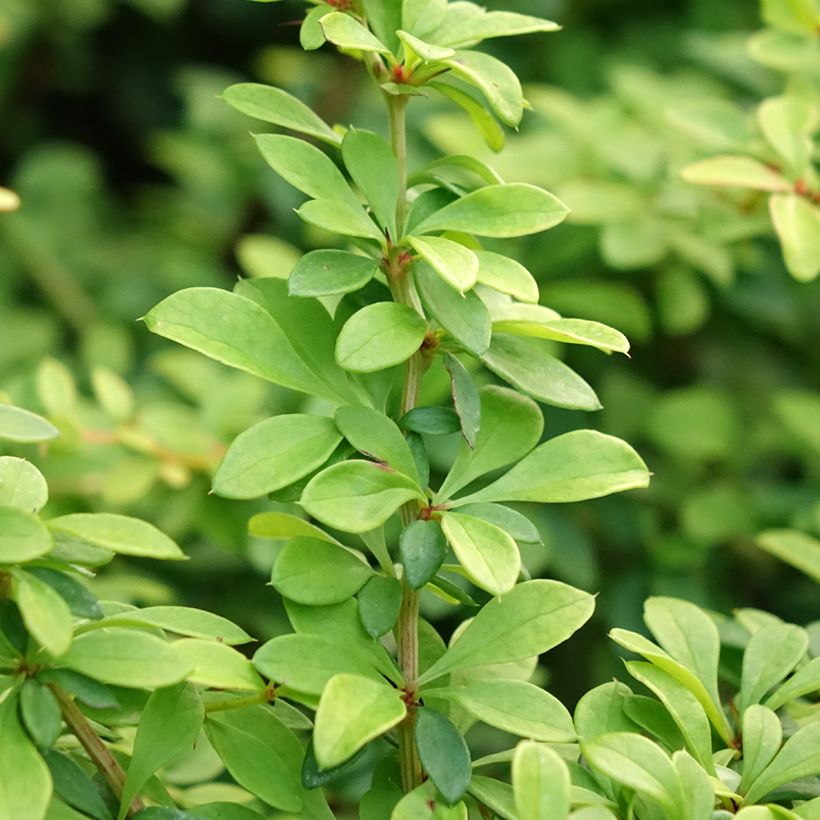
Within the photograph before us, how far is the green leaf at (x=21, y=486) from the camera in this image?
1.98ft

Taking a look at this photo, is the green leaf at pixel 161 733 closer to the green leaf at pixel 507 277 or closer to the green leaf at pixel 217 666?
the green leaf at pixel 217 666

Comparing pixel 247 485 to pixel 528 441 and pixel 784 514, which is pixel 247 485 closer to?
pixel 528 441

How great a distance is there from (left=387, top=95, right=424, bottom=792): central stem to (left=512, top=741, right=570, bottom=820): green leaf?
121 millimetres

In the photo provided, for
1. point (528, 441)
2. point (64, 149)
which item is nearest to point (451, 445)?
point (528, 441)

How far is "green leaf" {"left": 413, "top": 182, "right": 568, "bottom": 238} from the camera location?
640 mm

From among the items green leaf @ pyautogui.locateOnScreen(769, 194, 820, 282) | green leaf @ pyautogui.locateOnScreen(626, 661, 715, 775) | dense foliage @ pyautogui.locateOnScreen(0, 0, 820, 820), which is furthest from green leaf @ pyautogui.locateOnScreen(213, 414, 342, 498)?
green leaf @ pyautogui.locateOnScreen(769, 194, 820, 282)

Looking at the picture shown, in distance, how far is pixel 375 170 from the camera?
66 centimetres

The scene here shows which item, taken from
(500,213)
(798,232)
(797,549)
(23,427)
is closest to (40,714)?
(23,427)

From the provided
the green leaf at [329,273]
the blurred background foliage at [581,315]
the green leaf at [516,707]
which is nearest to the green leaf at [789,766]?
the green leaf at [516,707]

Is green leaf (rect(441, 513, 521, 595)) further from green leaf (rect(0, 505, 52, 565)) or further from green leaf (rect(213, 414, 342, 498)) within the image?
green leaf (rect(0, 505, 52, 565))

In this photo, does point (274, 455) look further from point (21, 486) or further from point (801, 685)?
point (801, 685)

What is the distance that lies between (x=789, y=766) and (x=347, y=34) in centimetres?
45

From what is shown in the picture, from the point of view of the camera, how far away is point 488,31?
2.21 feet

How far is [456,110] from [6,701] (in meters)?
1.44
